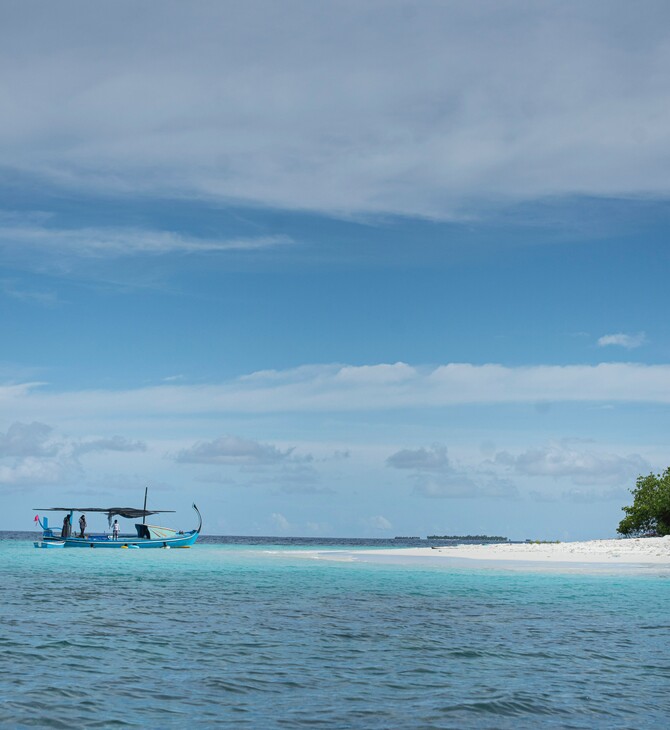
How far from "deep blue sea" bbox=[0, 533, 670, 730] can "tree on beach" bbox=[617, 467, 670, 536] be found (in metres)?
48.8

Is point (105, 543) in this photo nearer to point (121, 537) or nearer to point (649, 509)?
point (121, 537)

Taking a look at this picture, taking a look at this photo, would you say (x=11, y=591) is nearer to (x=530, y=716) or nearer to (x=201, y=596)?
(x=201, y=596)

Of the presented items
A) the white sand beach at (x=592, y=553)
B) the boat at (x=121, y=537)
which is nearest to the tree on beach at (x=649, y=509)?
the white sand beach at (x=592, y=553)

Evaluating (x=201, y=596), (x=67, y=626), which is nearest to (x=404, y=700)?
(x=67, y=626)

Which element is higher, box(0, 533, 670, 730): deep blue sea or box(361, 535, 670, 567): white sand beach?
box(0, 533, 670, 730): deep blue sea

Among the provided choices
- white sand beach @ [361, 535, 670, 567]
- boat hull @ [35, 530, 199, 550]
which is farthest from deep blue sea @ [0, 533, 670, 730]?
boat hull @ [35, 530, 199, 550]

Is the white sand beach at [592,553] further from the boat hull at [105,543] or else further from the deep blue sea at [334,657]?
the boat hull at [105,543]

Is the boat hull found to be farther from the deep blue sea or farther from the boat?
the deep blue sea

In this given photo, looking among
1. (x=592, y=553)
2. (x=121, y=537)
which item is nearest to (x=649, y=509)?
(x=592, y=553)

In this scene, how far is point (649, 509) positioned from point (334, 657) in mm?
69816

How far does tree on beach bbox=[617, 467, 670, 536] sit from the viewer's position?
255ft

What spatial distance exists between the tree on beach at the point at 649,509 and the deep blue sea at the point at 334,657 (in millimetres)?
48762

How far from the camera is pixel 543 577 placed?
40375mm

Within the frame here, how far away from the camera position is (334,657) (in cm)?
1727
